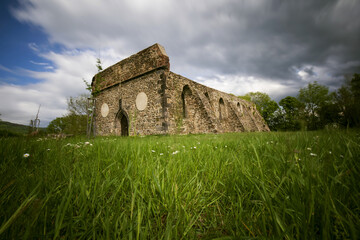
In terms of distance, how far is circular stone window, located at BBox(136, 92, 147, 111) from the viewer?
10750 millimetres

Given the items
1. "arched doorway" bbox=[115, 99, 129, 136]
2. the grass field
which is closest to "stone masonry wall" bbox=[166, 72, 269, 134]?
"arched doorway" bbox=[115, 99, 129, 136]

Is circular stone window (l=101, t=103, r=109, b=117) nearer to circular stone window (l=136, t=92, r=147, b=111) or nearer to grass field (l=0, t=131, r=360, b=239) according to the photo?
circular stone window (l=136, t=92, r=147, b=111)

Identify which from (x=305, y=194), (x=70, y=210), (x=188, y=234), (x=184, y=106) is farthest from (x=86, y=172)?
(x=184, y=106)

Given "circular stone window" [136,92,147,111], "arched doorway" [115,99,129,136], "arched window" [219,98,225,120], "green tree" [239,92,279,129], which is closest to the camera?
"circular stone window" [136,92,147,111]

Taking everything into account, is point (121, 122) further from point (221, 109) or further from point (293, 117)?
point (293, 117)

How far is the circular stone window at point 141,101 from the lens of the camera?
423 inches

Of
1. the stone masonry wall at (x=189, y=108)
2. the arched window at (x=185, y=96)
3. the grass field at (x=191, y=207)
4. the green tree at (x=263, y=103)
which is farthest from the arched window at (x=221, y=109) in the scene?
the green tree at (x=263, y=103)

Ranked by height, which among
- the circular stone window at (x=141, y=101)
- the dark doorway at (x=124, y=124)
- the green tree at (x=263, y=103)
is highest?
the green tree at (x=263, y=103)

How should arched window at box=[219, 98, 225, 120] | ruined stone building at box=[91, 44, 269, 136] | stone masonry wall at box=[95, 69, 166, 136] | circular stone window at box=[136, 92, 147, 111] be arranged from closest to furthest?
ruined stone building at box=[91, 44, 269, 136] → stone masonry wall at box=[95, 69, 166, 136] → circular stone window at box=[136, 92, 147, 111] → arched window at box=[219, 98, 225, 120]

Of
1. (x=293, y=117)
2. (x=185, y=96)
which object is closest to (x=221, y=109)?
(x=185, y=96)

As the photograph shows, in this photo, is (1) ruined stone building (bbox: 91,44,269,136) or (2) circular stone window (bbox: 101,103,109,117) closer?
(1) ruined stone building (bbox: 91,44,269,136)

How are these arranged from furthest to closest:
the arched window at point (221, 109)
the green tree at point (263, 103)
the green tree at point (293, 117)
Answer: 1. the green tree at point (263, 103)
2. the arched window at point (221, 109)
3. the green tree at point (293, 117)

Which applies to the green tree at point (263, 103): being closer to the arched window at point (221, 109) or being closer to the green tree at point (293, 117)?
the arched window at point (221, 109)

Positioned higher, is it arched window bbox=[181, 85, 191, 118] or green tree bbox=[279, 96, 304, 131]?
arched window bbox=[181, 85, 191, 118]
